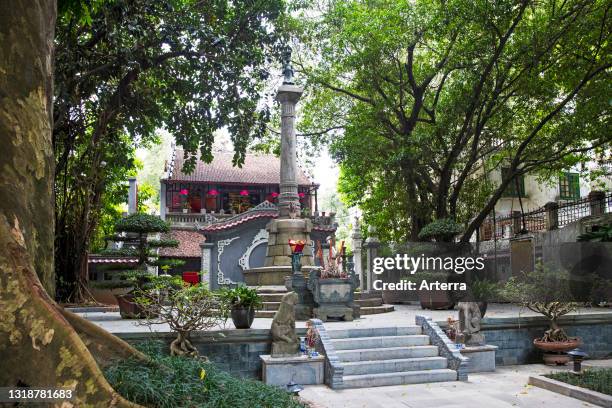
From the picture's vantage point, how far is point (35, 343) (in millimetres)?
3459

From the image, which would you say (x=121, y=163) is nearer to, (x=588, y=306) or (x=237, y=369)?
(x=237, y=369)

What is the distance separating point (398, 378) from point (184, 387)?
467 cm

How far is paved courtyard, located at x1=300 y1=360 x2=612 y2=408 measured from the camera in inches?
286

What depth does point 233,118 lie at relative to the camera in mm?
13789

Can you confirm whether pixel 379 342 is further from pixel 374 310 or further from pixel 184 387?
pixel 184 387

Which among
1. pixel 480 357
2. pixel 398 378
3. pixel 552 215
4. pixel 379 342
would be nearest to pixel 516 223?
pixel 552 215

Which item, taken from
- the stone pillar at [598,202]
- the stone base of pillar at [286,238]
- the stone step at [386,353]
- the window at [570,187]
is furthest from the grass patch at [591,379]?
the window at [570,187]

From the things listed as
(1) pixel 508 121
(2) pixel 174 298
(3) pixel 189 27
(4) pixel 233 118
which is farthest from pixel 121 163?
(1) pixel 508 121

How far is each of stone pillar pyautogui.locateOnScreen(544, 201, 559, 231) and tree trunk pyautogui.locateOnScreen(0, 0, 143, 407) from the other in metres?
18.4

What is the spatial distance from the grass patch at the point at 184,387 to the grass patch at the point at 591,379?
4.62 m

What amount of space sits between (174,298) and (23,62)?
472 cm

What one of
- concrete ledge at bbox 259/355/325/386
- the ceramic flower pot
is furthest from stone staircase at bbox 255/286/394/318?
concrete ledge at bbox 259/355/325/386

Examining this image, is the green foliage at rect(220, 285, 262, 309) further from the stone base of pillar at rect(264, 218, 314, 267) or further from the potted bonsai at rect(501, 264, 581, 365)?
the potted bonsai at rect(501, 264, 581, 365)

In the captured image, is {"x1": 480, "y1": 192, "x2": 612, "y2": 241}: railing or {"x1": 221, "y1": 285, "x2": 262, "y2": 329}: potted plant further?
{"x1": 480, "y1": 192, "x2": 612, "y2": 241}: railing
